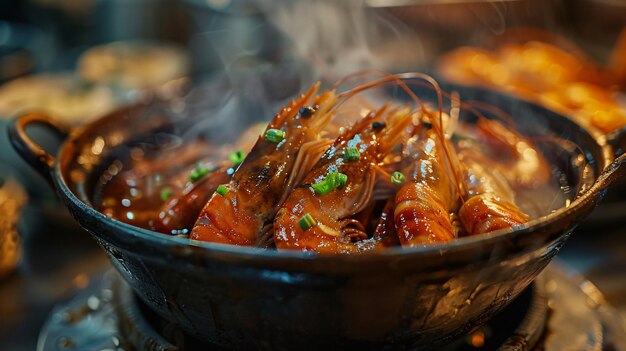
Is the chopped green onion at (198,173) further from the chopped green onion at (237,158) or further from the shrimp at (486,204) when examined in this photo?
the shrimp at (486,204)

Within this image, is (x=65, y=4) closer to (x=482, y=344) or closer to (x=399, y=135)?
(x=399, y=135)

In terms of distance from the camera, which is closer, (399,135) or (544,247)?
(544,247)

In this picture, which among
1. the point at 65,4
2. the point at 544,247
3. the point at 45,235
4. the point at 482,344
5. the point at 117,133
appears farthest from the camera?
the point at 65,4

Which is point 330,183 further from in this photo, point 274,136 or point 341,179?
point 274,136

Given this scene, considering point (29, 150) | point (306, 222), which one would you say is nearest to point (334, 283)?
point (306, 222)

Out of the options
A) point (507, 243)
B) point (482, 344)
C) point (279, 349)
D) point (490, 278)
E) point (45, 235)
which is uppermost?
point (507, 243)

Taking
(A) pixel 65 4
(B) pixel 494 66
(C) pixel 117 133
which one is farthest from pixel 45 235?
(A) pixel 65 4

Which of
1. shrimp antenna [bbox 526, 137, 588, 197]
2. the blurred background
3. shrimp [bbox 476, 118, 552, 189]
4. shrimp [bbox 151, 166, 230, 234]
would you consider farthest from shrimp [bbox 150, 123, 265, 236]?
shrimp antenna [bbox 526, 137, 588, 197]

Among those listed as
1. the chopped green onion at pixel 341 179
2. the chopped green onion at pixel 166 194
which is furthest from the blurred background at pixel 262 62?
the chopped green onion at pixel 341 179
